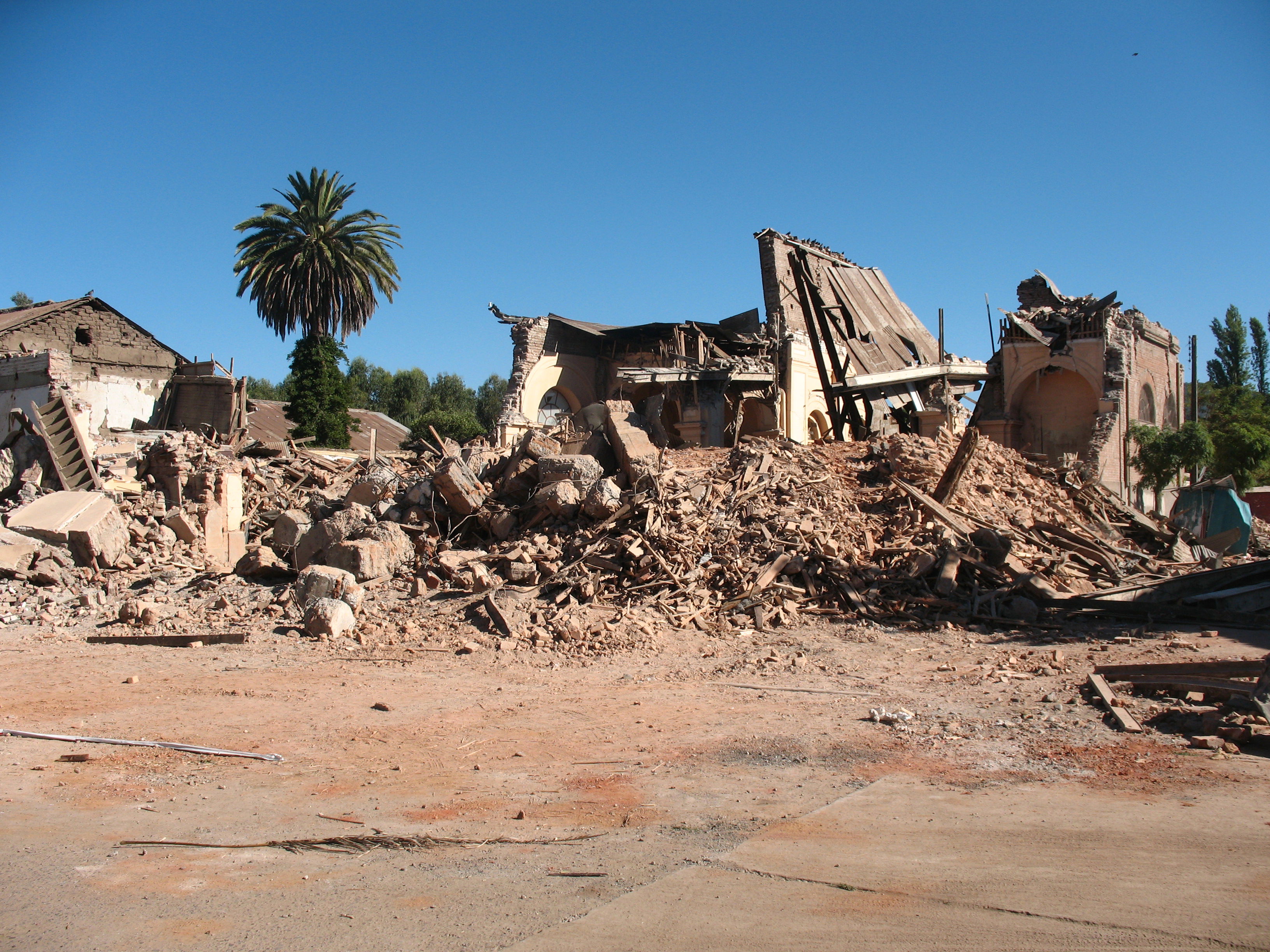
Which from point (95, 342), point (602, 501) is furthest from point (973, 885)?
point (95, 342)

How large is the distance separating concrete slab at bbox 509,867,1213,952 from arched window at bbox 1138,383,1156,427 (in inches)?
946

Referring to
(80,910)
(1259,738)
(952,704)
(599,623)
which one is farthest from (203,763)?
(1259,738)

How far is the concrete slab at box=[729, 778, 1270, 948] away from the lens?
3320mm

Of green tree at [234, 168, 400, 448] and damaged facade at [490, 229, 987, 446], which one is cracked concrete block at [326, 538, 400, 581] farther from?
green tree at [234, 168, 400, 448]

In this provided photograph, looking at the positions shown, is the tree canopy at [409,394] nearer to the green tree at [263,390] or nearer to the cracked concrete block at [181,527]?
the green tree at [263,390]

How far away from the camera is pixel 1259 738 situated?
211 inches

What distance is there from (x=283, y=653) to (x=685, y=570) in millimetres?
4417

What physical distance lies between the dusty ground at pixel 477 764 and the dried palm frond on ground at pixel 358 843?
49 millimetres

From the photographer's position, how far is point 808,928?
327 cm

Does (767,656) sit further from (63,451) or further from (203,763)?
(63,451)

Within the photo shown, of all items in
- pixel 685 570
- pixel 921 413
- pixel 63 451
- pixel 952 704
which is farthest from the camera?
pixel 921 413

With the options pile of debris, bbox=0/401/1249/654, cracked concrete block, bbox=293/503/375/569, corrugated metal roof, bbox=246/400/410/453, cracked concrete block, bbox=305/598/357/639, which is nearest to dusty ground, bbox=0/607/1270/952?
cracked concrete block, bbox=305/598/357/639

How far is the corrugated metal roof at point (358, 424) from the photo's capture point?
32.0 meters

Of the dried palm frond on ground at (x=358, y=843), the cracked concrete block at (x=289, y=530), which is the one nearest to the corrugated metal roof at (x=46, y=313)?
the cracked concrete block at (x=289, y=530)
